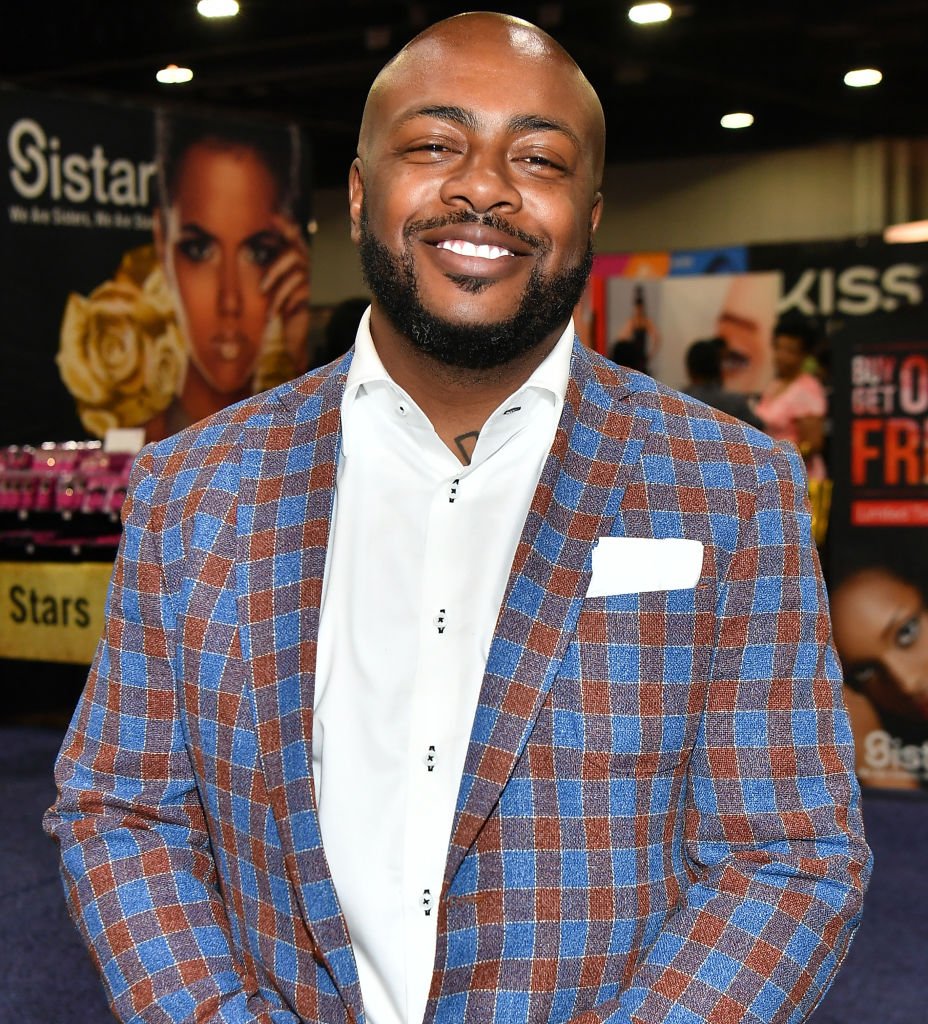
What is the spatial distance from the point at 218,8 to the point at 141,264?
3945 mm

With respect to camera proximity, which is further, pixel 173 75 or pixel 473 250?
pixel 173 75

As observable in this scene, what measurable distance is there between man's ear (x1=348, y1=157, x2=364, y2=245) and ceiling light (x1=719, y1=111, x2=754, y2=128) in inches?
425

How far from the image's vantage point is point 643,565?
4.35 feet

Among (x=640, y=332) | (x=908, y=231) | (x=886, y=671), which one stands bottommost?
(x=886, y=671)

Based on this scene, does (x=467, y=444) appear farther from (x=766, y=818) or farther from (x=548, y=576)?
(x=766, y=818)

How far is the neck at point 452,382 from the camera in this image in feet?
4.64

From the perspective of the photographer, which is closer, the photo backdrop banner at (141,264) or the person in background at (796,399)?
the photo backdrop banner at (141,264)

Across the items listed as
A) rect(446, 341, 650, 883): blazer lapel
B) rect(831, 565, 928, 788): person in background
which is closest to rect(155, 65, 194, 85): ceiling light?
rect(831, 565, 928, 788): person in background

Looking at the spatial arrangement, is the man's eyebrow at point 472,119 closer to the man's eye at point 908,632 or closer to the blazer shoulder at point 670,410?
the blazer shoulder at point 670,410

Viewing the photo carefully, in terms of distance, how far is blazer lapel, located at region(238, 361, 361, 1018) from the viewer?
129 centimetres

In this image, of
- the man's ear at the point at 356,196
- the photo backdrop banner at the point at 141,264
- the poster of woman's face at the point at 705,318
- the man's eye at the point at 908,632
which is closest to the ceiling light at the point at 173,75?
the poster of woman's face at the point at 705,318

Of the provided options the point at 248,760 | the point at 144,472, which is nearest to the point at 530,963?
the point at 248,760

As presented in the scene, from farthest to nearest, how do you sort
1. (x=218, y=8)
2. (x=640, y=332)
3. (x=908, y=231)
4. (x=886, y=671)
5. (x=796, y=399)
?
1. (x=908, y=231)
2. (x=218, y=8)
3. (x=640, y=332)
4. (x=796, y=399)
5. (x=886, y=671)

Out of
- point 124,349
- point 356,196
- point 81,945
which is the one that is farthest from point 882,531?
point 356,196
